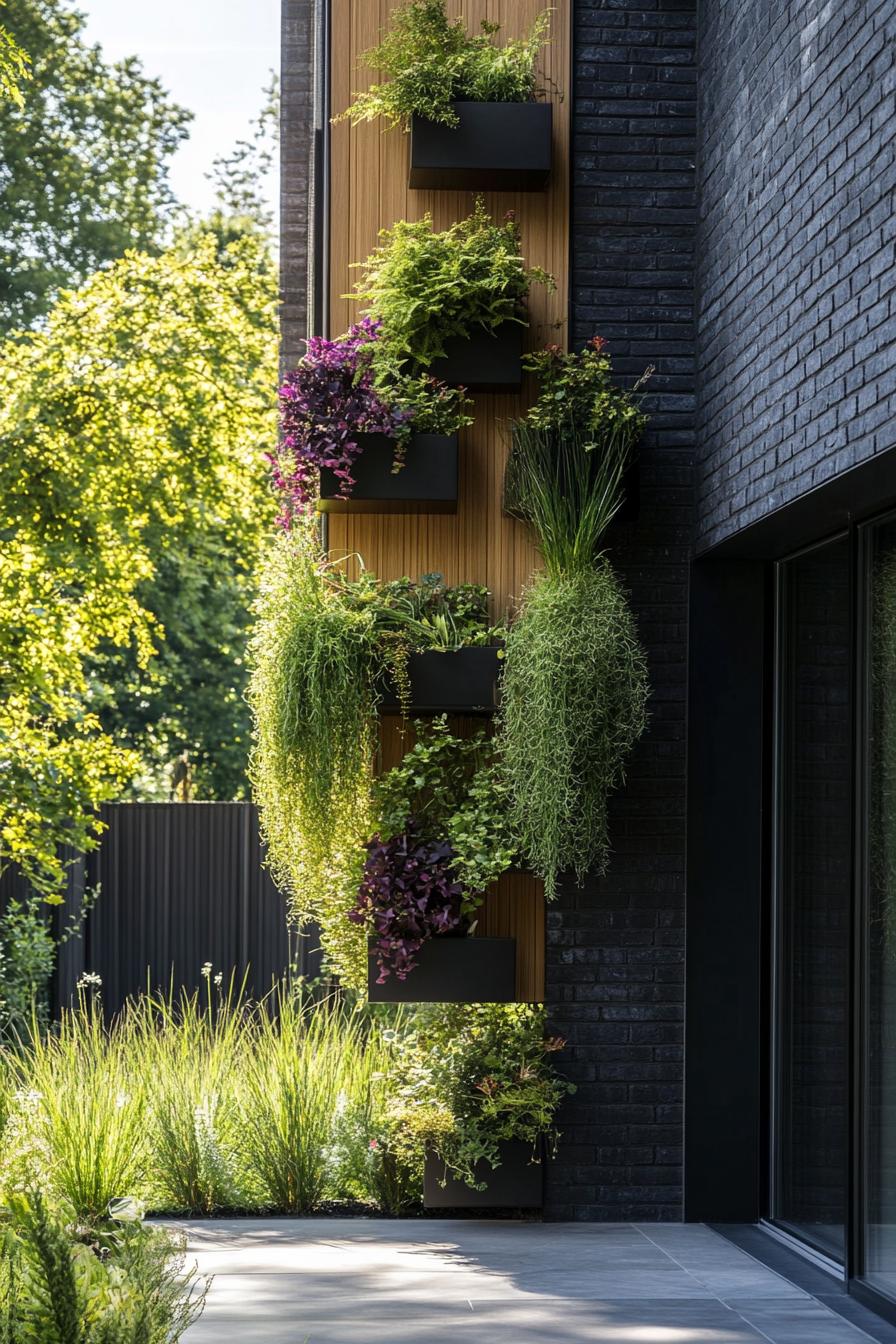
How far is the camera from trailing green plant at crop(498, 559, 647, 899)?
4.62 metres

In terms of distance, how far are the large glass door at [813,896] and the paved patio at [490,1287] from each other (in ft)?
1.00

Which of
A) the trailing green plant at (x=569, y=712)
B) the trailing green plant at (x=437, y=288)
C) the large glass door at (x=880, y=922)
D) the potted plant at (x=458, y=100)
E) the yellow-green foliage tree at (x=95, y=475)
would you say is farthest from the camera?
the yellow-green foliage tree at (x=95, y=475)

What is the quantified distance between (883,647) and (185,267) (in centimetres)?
718

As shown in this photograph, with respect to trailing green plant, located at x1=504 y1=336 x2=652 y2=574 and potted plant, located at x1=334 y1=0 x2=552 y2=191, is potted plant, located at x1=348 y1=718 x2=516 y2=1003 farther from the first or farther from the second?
potted plant, located at x1=334 y1=0 x2=552 y2=191

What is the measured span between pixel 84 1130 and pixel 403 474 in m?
2.32

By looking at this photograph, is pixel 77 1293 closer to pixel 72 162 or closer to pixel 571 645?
pixel 571 645

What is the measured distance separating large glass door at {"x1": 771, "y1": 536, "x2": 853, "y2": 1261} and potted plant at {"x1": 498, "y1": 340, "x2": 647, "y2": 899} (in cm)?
52

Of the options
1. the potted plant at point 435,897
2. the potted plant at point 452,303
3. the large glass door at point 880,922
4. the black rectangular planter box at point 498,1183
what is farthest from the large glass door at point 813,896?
the potted plant at point 452,303

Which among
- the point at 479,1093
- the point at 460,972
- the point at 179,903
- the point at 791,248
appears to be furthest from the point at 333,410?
the point at 179,903

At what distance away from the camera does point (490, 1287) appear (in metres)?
4.17

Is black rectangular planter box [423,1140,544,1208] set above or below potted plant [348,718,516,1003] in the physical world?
below

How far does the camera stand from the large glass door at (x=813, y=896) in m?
4.37

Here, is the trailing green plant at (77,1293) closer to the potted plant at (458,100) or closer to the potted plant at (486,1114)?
the potted plant at (486,1114)

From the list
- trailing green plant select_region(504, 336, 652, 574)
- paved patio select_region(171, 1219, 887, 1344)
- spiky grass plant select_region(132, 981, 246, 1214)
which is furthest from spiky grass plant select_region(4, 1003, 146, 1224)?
trailing green plant select_region(504, 336, 652, 574)
